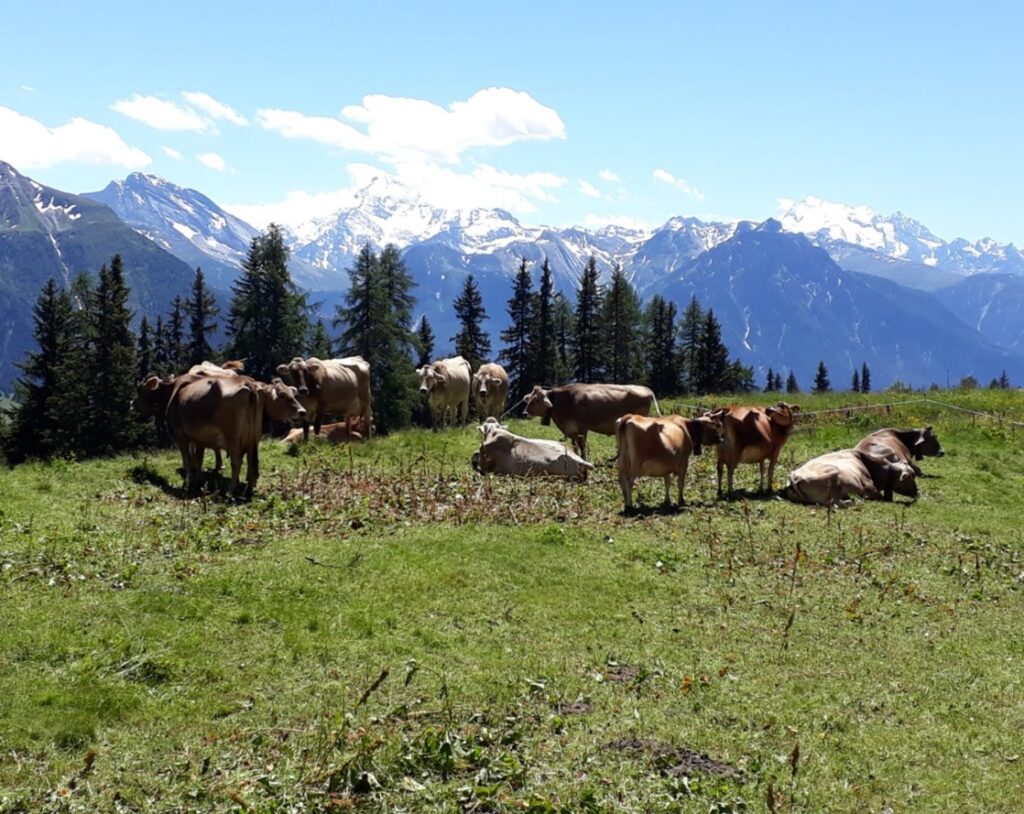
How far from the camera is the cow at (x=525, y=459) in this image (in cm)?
2239

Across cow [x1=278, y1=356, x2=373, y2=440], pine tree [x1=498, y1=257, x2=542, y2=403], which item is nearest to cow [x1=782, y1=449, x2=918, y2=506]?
cow [x1=278, y1=356, x2=373, y2=440]

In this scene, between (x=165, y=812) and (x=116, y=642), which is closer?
(x=165, y=812)

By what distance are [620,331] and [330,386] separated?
5587 centimetres

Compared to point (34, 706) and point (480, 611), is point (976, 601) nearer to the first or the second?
point (480, 611)

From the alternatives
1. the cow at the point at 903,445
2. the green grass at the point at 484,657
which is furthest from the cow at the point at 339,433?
the cow at the point at 903,445

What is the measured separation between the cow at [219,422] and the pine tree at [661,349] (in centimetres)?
7063

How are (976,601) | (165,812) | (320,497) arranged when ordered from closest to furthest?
(165,812)
(976,601)
(320,497)

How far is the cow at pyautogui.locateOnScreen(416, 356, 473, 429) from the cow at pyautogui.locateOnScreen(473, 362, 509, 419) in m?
0.53

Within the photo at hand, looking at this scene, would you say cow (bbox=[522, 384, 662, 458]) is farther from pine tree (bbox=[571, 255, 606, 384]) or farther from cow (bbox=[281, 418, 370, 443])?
pine tree (bbox=[571, 255, 606, 384])

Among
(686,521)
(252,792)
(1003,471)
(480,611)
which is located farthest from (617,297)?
(252,792)

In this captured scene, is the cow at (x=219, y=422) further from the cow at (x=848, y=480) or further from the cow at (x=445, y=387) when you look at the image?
the cow at (x=445, y=387)

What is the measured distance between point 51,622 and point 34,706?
6.56ft

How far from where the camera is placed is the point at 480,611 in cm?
1157

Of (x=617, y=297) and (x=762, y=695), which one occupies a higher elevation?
(x=617, y=297)
